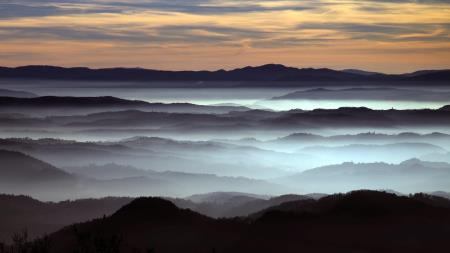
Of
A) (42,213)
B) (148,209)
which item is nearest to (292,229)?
(148,209)

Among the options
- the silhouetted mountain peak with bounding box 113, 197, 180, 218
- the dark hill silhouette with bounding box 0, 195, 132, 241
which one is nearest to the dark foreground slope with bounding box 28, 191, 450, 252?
the silhouetted mountain peak with bounding box 113, 197, 180, 218

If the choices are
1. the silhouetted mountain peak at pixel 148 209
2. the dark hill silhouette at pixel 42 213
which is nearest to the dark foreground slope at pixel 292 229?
the silhouetted mountain peak at pixel 148 209

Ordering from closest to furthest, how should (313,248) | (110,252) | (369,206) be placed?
(110,252), (313,248), (369,206)

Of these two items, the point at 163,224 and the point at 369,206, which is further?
the point at 369,206

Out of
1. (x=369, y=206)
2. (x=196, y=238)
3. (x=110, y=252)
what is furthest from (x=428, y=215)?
(x=110, y=252)

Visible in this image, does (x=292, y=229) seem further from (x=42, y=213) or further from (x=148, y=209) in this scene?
(x=42, y=213)

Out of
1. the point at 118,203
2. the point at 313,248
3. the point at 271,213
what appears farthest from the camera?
the point at 118,203

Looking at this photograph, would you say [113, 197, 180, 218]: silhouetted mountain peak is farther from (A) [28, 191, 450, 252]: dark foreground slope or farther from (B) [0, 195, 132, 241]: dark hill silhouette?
(B) [0, 195, 132, 241]: dark hill silhouette

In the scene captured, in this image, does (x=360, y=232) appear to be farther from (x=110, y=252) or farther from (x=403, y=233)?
(x=110, y=252)
